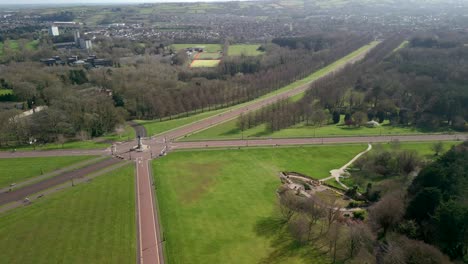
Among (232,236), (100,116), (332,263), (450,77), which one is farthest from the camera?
(450,77)

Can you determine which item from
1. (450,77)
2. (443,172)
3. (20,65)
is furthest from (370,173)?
(20,65)

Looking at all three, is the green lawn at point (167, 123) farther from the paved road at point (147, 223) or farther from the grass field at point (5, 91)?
the grass field at point (5, 91)

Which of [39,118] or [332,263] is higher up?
[39,118]

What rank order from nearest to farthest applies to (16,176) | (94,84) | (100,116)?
1. (16,176)
2. (100,116)
3. (94,84)

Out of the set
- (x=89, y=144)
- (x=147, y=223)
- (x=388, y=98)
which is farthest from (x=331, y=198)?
(x=388, y=98)

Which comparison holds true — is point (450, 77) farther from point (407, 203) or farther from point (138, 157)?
point (138, 157)

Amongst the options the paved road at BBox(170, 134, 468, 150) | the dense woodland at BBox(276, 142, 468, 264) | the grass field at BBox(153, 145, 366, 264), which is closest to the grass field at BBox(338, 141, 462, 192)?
the paved road at BBox(170, 134, 468, 150)
